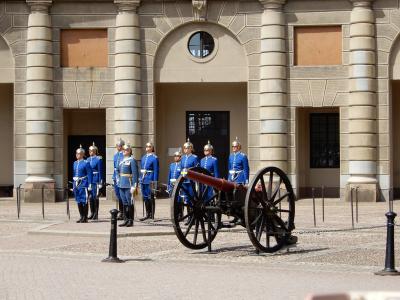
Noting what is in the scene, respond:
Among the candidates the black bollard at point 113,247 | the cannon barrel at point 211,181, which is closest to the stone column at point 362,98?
the cannon barrel at point 211,181

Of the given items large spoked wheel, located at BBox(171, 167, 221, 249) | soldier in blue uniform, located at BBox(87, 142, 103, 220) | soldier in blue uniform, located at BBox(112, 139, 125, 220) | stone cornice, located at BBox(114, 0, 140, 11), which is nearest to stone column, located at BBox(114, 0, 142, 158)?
stone cornice, located at BBox(114, 0, 140, 11)

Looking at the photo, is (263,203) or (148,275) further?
(263,203)

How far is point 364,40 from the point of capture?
29938 millimetres

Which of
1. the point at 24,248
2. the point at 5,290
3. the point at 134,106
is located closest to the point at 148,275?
the point at 5,290

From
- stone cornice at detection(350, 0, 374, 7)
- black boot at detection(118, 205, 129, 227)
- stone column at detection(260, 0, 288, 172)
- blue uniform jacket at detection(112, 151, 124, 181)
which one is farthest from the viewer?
stone column at detection(260, 0, 288, 172)

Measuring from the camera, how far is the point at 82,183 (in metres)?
22.1

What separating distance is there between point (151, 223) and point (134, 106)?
1034 cm

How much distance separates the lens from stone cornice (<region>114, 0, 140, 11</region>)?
3077cm

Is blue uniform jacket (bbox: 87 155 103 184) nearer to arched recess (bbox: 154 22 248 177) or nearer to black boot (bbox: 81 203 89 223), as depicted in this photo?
black boot (bbox: 81 203 89 223)

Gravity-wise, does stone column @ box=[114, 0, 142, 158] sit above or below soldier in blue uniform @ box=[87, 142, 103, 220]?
above

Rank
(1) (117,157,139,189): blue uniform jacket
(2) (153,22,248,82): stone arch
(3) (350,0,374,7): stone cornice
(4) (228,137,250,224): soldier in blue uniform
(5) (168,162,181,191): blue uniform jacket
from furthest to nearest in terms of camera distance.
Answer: (2) (153,22,248,82): stone arch < (3) (350,0,374,7): stone cornice < (5) (168,162,181,191): blue uniform jacket < (4) (228,137,250,224): soldier in blue uniform < (1) (117,157,139,189): blue uniform jacket

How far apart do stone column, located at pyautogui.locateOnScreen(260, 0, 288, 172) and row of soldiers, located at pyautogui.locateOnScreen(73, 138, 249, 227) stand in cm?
827

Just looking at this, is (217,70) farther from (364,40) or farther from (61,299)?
(61,299)

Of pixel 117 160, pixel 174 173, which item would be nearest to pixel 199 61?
pixel 174 173
